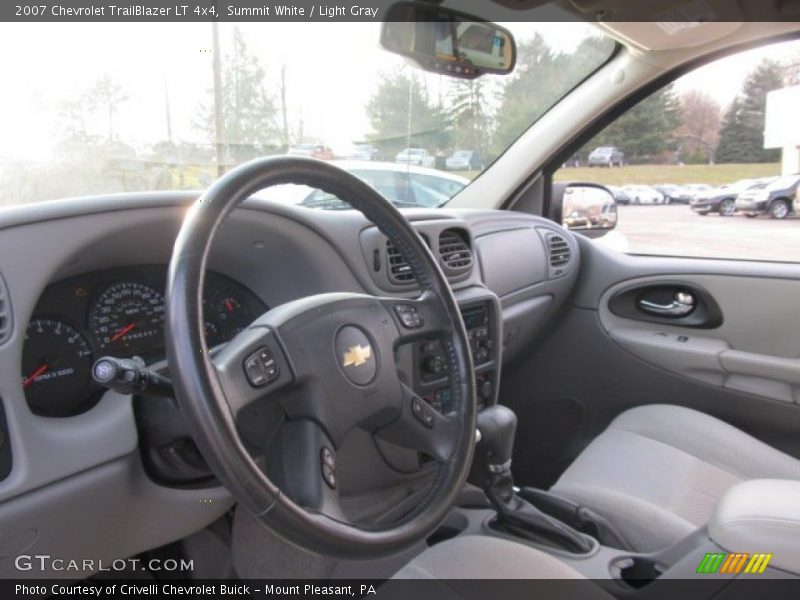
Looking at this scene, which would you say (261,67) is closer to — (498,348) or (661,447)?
(498,348)

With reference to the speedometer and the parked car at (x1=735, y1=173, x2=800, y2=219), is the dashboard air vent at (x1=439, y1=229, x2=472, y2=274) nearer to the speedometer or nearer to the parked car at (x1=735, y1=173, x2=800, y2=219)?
the speedometer

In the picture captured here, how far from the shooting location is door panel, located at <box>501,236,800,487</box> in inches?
94.3

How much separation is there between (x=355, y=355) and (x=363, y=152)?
1.19m

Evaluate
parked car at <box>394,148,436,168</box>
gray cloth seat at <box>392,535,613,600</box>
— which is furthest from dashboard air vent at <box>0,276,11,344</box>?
parked car at <box>394,148,436,168</box>

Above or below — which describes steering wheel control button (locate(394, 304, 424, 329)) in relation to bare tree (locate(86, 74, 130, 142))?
below

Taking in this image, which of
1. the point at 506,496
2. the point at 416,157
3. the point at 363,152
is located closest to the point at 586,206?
the point at 416,157

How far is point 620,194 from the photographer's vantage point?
2871mm

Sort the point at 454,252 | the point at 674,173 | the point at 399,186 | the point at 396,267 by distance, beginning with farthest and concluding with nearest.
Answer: the point at 674,173 → the point at 399,186 → the point at 454,252 → the point at 396,267

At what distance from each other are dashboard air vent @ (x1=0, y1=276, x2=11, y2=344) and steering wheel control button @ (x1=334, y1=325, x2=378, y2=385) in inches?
20.6

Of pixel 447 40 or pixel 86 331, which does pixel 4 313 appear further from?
pixel 447 40

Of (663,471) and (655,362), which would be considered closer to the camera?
(663,471)

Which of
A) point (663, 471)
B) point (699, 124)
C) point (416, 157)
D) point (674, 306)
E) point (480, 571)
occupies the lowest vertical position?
point (663, 471)

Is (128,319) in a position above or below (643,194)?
below

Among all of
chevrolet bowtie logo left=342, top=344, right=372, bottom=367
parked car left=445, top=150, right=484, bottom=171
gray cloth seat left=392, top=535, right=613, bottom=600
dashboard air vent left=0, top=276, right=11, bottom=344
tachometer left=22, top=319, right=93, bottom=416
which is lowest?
gray cloth seat left=392, top=535, right=613, bottom=600
